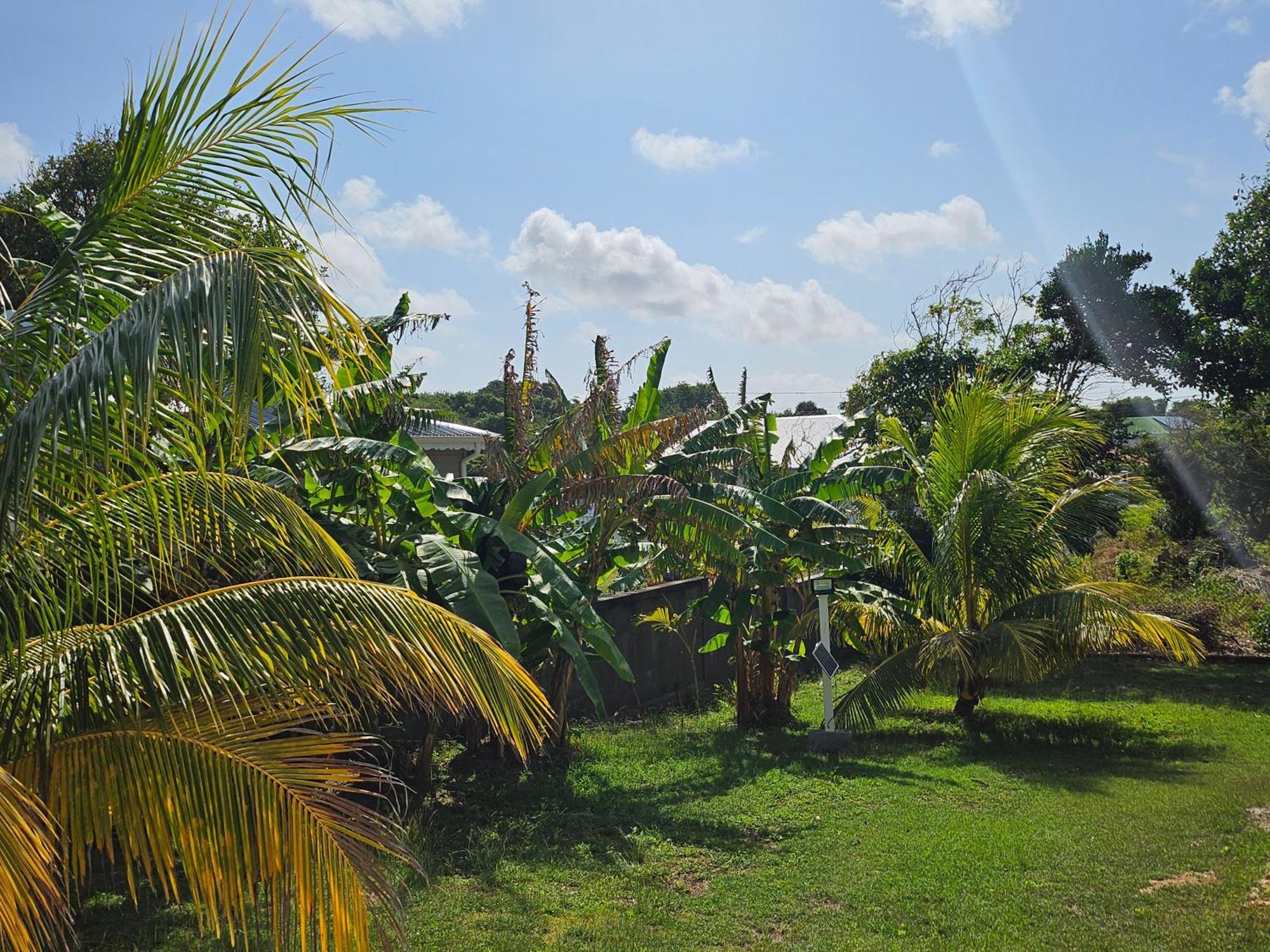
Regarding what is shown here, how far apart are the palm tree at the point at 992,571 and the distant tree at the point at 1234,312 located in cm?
520

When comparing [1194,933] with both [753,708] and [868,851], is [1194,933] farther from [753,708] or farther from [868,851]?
[753,708]

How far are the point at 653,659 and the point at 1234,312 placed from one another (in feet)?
38.4

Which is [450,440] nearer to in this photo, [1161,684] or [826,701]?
[826,701]

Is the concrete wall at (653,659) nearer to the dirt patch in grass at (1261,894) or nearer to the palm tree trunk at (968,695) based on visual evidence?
the palm tree trunk at (968,695)

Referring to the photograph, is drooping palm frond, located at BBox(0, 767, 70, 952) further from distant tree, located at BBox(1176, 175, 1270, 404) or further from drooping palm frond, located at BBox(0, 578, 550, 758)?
distant tree, located at BBox(1176, 175, 1270, 404)

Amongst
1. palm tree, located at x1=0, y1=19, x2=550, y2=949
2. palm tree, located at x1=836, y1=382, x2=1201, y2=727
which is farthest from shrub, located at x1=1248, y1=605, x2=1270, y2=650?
palm tree, located at x1=0, y1=19, x2=550, y2=949

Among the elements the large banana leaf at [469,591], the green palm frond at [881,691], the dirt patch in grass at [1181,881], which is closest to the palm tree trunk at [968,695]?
the green palm frond at [881,691]

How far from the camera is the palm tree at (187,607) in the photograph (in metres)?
3.21

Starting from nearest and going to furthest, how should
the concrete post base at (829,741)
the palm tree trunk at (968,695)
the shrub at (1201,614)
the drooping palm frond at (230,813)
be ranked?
the drooping palm frond at (230,813)
the concrete post base at (829,741)
the palm tree trunk at (968,695)
the shrub at (1201,614)

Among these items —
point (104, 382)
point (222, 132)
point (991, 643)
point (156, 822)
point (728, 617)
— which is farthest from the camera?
point (728, 617)

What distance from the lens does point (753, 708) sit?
12.7 m

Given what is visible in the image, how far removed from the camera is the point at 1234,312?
56.9 ft

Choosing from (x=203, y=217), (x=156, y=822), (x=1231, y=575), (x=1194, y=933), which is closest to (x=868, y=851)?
(x=1194, y=933)

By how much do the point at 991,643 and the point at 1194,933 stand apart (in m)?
5.76
